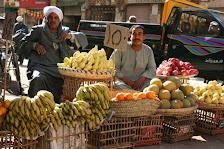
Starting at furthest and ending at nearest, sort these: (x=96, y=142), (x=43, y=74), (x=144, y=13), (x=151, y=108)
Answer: (x=144, y=13)
(x=43, y=74)
(x=151, y=108)
(x=96, y=142)

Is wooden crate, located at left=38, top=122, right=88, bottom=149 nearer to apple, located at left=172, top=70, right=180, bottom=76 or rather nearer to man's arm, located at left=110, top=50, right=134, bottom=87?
man's arm, located at left=110, top=50, right=134, bottom=87

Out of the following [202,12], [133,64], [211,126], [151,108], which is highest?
[202,12]

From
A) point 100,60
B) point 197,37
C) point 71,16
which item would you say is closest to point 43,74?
point 100,60

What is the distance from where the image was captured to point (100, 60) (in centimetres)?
467

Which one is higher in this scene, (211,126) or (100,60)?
(100,60)

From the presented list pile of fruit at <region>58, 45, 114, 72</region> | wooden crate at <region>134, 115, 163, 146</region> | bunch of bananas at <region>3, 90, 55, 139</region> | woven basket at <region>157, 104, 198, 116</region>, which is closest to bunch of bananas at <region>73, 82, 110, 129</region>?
bunch of bananas at <region>3, 90, 55, 139</region>

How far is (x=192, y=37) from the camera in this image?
9500 mm

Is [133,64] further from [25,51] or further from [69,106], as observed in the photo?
[69,106]

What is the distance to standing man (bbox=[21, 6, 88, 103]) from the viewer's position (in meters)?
5.09

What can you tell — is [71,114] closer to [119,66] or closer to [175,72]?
[119,66]

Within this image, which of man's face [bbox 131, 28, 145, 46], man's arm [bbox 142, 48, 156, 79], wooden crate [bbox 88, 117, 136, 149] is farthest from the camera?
man's arm [bbox 142, 48, 156, 79]

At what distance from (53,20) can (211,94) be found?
273 centimetres

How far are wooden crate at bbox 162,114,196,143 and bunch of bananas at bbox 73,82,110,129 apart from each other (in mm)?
1287

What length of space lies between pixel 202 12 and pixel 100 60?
19.0 ft
